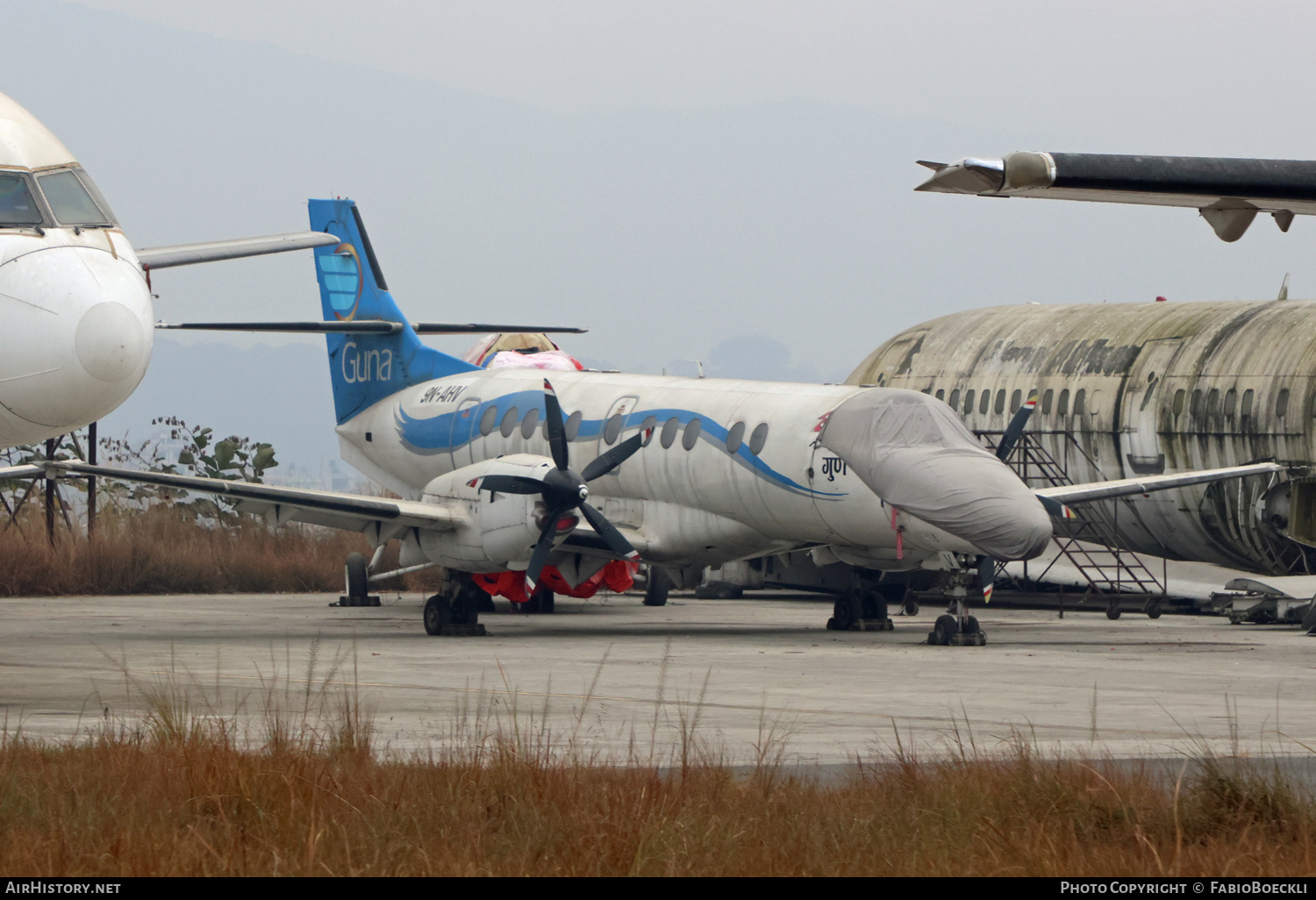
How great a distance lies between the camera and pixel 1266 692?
556 inches

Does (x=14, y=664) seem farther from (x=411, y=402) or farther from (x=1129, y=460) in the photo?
(x=1129, y=460)

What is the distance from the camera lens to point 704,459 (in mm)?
21750

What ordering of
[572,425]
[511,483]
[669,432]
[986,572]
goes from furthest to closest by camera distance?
[572,425] < [669,432] < [511,483] < [986,572]

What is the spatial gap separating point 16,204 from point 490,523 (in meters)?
8.97

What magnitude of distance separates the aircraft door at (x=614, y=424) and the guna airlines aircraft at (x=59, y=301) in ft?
35.7

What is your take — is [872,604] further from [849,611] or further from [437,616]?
[437,616]

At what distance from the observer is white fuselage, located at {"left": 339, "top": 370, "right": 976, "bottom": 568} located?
20391mm

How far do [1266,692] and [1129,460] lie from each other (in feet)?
43.5

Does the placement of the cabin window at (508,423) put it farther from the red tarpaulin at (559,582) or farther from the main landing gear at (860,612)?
the main landing gear at (860,612)

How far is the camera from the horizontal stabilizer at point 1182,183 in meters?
4.20

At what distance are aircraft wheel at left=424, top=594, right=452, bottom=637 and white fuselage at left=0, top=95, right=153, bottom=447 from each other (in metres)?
9.20

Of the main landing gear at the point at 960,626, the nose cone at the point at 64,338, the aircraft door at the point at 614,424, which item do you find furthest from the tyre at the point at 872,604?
the nose cone at the point at 64,338

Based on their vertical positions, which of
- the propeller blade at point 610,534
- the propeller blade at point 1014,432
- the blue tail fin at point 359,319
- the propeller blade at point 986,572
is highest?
the blue tail fin at point 359,319

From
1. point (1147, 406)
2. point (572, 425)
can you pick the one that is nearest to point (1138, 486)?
point (1147, 406)
